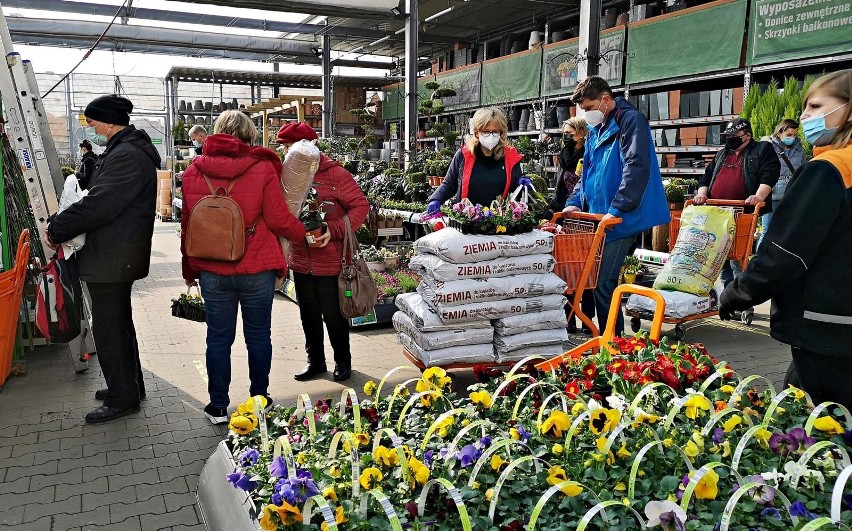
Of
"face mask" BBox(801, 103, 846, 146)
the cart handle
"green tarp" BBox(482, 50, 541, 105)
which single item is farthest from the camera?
"green tarp" BBox(482, 50, 541, 105)

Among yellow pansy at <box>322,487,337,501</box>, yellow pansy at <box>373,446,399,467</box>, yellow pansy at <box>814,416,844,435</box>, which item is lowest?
yellow pansy at <box>322,487,337,501</box>

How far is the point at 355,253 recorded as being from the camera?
180 inches

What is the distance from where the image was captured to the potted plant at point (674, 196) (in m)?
9.05

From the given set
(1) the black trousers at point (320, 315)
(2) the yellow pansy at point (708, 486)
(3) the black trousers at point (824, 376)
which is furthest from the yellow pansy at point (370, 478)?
(1) the black trousers at point (320, 315)

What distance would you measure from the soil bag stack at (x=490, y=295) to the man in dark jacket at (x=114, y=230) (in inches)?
67.2

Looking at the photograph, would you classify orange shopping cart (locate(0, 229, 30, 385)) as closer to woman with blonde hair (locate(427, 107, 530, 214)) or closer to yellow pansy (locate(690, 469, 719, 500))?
woman with blonde hair (locate(427, 107, 530, 214))

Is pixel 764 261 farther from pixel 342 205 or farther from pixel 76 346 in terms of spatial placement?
pixel 76 346

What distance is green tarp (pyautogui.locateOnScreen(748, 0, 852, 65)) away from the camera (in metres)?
8.34

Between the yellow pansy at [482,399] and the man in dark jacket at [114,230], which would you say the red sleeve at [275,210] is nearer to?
the man in dark jacket at [114,230]

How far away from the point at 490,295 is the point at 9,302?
315cm

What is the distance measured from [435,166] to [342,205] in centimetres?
563

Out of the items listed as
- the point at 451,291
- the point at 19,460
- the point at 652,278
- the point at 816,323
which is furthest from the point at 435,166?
the point at 816,323

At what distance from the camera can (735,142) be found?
21.6 feet

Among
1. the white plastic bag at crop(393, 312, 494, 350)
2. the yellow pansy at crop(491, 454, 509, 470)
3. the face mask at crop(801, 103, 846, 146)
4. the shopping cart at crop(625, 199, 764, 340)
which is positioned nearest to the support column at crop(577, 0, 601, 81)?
the shopping cart at crop(625, 199, 764, 340)
